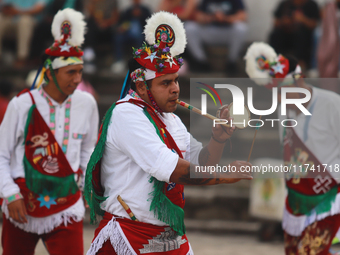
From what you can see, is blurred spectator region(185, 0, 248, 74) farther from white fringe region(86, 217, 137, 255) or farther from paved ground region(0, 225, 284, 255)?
white fringe region(86, 217, 137, 255)

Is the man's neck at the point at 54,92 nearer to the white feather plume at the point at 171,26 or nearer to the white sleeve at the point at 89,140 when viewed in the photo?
the white sleeve at the point at 89,140

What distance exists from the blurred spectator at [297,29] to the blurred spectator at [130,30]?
229 cm

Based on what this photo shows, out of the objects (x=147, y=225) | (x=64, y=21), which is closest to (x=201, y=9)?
(x=64, y=21)

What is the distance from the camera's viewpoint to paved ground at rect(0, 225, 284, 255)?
578cm

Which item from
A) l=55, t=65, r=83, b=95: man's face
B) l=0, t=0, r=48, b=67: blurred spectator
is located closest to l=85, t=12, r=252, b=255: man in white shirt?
l=55, t=65, r=83, b=95: man's face

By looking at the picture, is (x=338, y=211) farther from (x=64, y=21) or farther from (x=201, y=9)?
(x=201, y=9)

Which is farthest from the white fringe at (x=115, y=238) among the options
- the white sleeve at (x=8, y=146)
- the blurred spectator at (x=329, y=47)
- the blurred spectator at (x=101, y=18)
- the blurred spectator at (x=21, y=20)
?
the blurred spectator at (x=21, y=20)

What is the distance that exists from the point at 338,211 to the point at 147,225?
1666mm

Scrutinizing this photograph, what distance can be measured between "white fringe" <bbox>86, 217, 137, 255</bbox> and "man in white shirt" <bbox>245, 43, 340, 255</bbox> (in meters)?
1.59

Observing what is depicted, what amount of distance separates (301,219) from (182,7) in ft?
19.2

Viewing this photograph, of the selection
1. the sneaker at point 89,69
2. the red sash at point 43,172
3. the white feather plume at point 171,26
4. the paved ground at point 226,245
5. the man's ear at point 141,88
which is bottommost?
the paved ground at point 226,245

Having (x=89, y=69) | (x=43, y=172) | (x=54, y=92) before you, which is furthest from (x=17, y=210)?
(x=89, y=69)

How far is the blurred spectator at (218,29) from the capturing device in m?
8.47

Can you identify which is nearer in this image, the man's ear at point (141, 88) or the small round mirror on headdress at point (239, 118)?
the small round mirror on headdress at point (239, 118)
